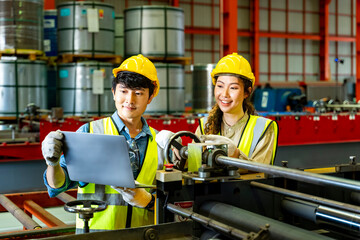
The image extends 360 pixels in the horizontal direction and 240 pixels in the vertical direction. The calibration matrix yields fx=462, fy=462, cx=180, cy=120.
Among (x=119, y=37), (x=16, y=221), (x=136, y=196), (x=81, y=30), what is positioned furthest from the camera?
(x=119, y=37)

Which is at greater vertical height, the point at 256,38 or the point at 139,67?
the point at 256,38

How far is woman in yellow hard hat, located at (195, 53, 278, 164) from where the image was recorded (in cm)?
312

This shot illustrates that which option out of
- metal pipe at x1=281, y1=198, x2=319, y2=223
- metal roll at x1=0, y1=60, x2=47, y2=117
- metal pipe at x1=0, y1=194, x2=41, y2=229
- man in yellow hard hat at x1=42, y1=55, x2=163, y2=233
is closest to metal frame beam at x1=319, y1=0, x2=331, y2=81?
metal roll at x1=0, y1=60, x2=47, y2=117

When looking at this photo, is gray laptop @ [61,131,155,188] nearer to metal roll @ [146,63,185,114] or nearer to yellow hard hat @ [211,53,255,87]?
yellow hard hat @ [211,53,255,87]

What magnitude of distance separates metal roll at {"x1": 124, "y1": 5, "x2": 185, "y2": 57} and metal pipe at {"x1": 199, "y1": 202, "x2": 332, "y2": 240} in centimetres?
742

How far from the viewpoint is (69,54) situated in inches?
354

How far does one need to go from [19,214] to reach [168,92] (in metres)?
5.43

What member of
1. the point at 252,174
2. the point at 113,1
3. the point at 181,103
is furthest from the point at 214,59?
the point at 252,174

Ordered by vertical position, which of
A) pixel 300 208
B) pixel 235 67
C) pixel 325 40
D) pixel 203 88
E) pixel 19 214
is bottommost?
pixel 19 214

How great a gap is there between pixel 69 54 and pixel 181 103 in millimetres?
2447

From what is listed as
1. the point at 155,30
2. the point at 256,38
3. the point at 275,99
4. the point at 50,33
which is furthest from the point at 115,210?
the point at 256,38

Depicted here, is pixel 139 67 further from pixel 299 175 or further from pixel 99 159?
pixel 299 175

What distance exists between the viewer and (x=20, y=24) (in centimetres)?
824

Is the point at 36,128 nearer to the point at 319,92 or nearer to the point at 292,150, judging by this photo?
the point at 292,150
